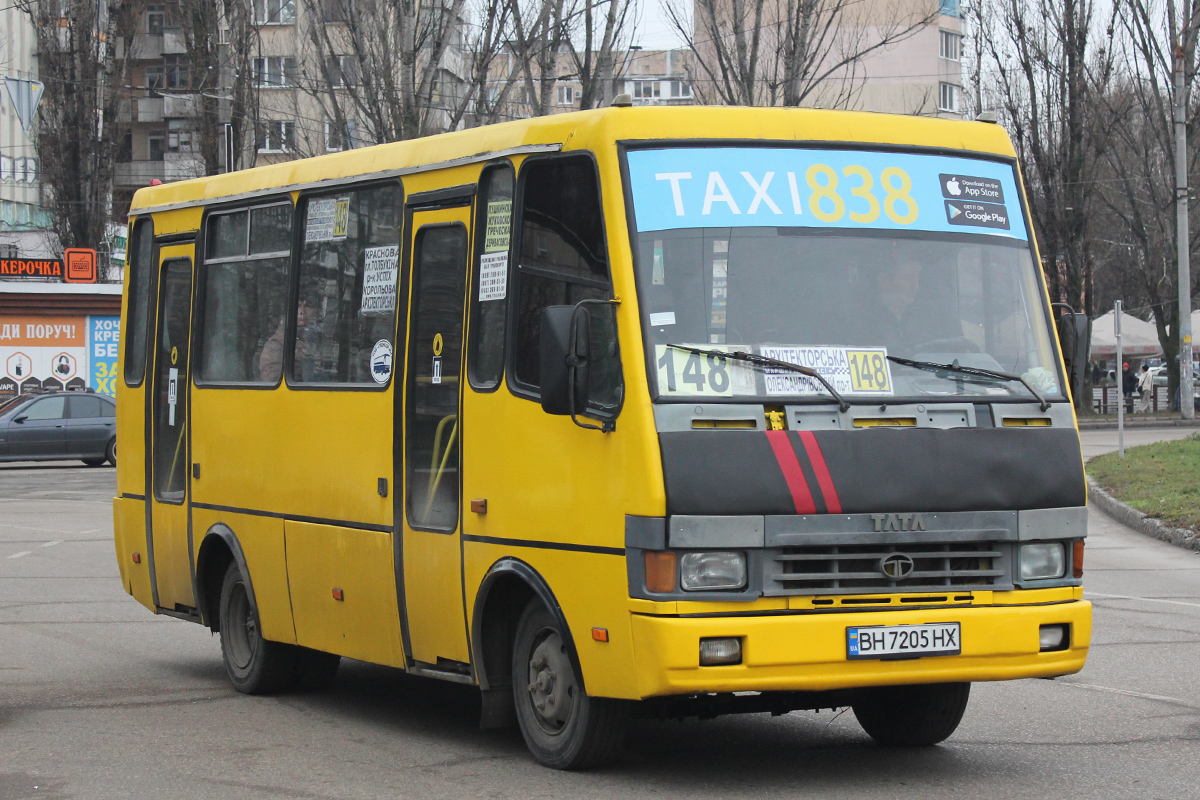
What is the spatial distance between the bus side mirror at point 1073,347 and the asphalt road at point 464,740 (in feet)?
5.36

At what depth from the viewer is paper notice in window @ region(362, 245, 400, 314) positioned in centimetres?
848

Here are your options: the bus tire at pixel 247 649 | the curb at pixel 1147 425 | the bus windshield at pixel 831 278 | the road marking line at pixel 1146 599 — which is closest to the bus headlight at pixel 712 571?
the bus windshield at pixel 831 278

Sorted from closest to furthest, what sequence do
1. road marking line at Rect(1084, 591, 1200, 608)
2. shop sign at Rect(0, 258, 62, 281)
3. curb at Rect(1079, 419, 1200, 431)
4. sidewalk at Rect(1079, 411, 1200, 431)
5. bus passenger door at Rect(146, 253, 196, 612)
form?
bus passenger door at Rect(146, 253, 196, 612) < road marking line at Rect(1084, 591, 1200, 608) < shop sign at Rect(0, 258, 62, 281) < curb at Rect(1079, 419, 1200, 431) < sidewalk at Rect(1079, 411, 1200, 431)

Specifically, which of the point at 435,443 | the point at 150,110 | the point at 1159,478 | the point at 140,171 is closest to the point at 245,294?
the point at 435,443

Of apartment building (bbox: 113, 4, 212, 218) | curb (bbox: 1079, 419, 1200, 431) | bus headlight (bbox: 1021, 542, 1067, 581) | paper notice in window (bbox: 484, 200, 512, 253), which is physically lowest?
curb (bbox: 1079, 419, 1200, 431)

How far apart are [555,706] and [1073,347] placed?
8.75ft

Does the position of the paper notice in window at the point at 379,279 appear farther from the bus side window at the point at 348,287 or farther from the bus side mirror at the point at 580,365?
the bus side mirror at the point at 580,365

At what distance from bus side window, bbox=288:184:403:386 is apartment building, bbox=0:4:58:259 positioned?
49.1 metres

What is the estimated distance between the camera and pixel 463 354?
7.80 metres

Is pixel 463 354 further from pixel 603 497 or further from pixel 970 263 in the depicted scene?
pixel 970 263

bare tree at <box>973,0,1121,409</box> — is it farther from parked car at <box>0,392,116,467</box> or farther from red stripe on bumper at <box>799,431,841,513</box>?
red stripe on bumper at <box>799,431,841,513</box>

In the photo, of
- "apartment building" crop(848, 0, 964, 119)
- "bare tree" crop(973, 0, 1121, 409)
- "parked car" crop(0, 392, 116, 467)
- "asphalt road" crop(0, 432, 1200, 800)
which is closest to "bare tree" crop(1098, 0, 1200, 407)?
"bare tree" crop(973, 0, 1121, 409)

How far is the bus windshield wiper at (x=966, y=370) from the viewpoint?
695 centimetres

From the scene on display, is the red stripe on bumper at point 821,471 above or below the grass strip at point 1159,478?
above
